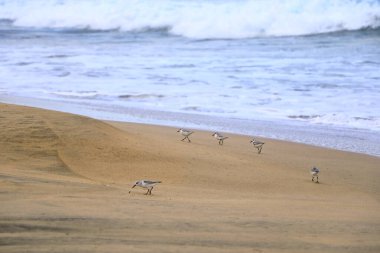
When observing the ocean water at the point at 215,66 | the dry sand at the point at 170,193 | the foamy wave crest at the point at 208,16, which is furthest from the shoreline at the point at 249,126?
the foamy wave crest at the point at 208,16

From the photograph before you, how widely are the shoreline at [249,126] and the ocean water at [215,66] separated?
0.06 feet

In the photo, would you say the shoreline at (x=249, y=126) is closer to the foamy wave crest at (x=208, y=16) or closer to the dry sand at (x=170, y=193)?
the dry sand at (x=170, y=193)

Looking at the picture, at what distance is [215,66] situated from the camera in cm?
2052

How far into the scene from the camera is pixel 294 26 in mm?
33719

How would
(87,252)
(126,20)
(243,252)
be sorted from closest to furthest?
(87,252)
(243,252)
(126,20)

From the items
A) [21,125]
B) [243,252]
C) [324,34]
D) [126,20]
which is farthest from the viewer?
[126,20]

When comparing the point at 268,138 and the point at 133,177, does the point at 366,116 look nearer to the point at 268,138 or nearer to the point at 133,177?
the point at 268,138

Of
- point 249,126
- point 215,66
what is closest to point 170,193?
point 249,126

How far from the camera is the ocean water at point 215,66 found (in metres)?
12.4

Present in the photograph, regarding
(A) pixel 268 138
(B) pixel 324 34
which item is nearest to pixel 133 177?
(A) pixel 268 138

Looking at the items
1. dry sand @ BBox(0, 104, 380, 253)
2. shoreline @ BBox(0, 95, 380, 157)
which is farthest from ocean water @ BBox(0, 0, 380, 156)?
dry sand @ BBox(0, 104, 380, 253)

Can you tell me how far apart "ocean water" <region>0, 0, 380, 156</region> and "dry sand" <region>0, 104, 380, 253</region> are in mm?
1945

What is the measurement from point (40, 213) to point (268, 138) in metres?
6.37

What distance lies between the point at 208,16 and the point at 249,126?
88.2 feet
